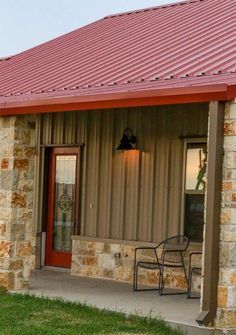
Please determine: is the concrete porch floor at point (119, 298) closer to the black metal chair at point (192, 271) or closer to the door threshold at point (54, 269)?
the black metal chair at point (192, 271)

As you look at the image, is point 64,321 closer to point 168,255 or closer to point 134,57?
point 168,255

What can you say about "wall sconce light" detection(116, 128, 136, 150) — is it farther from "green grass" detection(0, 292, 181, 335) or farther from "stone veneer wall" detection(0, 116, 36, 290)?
"green grass" detection(0, 292, 181, 335)

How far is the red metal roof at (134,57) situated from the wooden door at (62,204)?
1659 millimetres

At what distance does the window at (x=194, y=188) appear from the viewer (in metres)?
11.8

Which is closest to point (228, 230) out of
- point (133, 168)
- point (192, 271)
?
point (192, 271)

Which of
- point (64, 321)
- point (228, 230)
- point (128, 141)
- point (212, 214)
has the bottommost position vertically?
point (64, 321)

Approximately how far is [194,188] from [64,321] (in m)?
3.53

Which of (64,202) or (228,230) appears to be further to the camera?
(64,202)

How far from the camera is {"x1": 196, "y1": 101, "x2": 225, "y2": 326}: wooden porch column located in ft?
27.8

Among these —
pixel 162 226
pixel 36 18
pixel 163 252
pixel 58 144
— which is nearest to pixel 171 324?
pixel 163 252

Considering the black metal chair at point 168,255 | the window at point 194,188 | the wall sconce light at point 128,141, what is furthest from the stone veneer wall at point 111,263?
the wall sconce light at point 128,141

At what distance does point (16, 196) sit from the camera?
1105 centimetres

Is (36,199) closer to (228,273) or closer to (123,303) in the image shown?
(123,303)

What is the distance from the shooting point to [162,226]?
12102mm
